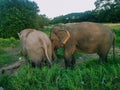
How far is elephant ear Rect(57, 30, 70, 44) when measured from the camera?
8.24m

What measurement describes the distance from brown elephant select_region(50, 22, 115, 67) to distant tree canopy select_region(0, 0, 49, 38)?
401 inches

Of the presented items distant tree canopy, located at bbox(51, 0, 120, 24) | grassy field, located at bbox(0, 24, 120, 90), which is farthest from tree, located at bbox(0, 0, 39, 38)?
grassy field, located at bbox(0, 24, 120, 90)

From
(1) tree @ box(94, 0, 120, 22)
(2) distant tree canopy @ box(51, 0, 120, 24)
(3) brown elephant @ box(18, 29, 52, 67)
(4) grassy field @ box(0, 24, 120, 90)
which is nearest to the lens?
(4) grassy field @ box(0, 24, 120, 90)

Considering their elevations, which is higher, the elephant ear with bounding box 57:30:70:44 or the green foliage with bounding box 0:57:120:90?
the elephant ear with bounding box 57:30:70:44

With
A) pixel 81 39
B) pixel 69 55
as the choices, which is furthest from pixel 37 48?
pixel 81 39

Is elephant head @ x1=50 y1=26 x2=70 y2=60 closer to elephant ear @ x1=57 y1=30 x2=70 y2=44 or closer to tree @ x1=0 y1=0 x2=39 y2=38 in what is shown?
elephant ear @ x1=57 y1=30 x2=70 y2=44

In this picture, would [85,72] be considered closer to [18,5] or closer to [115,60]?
[115,60]

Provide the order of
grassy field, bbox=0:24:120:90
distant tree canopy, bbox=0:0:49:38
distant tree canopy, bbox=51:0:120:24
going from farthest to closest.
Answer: distant tree canopy, bbox=51:0:120:24 → distant tree canopy, bbox=0:0:49:38 → grassy field, bbox=0:24:120:90

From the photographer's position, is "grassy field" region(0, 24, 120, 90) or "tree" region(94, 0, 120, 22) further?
"tree" region(94, 0, 120, 22)

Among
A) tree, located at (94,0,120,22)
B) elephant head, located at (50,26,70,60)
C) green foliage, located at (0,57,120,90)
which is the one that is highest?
elephant head, located at (50,26,70,60)

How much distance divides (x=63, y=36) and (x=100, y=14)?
81.0 feet

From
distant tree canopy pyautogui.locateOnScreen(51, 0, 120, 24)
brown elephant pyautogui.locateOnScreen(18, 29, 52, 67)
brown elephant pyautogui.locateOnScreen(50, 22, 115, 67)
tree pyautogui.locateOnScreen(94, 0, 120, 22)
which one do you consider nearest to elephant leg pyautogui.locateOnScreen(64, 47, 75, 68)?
brown elephant pyautogui.locateOnScreen(50, 22, 115, 67)

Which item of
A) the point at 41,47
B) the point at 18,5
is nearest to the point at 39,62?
the point at 41,47

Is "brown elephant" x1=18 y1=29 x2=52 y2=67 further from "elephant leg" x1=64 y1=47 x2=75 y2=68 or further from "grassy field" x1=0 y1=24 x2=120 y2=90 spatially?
"grassy field" x1=0 y1=24 x2=120 y2=90
